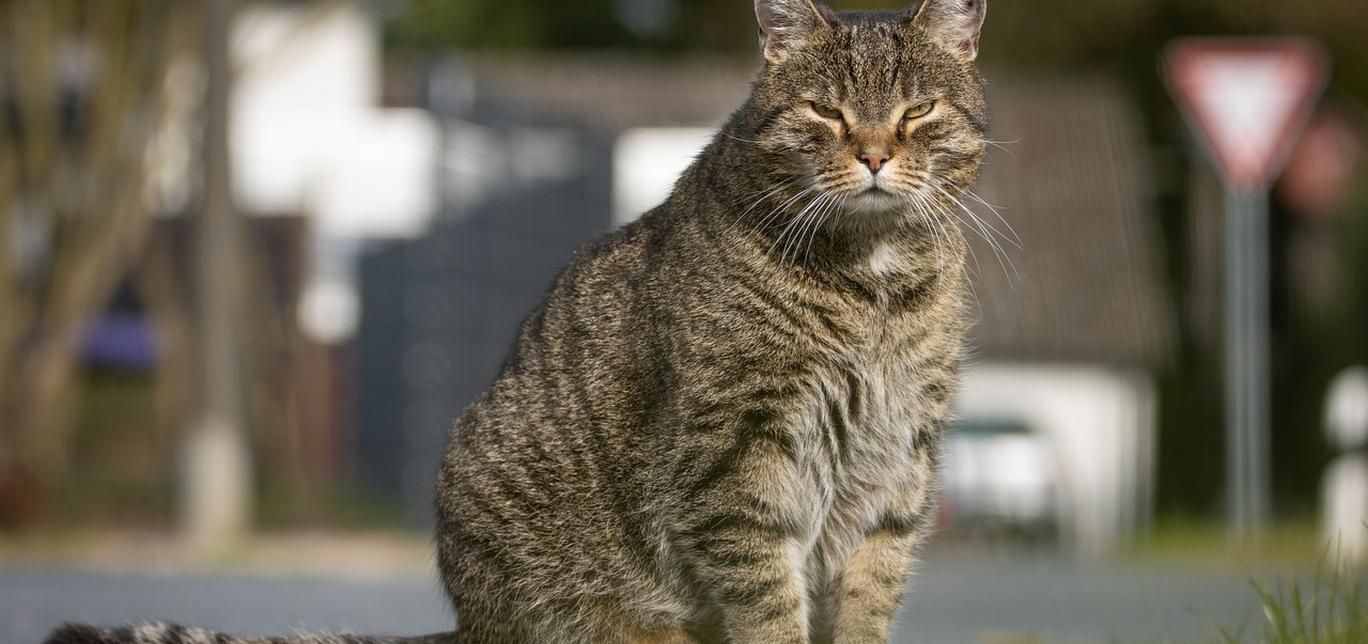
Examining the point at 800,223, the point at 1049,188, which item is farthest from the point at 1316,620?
the point at 1049,188

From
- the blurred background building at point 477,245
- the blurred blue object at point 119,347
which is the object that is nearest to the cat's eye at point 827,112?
the blurred background building at point 477,245

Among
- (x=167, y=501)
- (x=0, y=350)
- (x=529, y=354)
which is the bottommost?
(x=167, y=501)

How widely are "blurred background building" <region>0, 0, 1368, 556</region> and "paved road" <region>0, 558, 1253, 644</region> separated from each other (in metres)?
1.06

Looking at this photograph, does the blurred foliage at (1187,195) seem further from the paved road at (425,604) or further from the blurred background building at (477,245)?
the paved road at (425,604)

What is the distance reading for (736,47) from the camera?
31.8 m

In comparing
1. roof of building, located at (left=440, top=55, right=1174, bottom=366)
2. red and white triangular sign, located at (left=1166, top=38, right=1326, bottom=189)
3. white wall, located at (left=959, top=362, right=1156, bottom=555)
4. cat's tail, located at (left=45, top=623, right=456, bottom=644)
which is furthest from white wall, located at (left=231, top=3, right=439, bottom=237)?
cat's tail, located at (left=45, top=623, right=456, bottom=644)

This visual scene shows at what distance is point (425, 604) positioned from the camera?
31.1 feet

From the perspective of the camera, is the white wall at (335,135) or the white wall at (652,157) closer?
the white wall at (335,135)

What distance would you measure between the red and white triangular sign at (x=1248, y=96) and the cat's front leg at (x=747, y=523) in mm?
7941

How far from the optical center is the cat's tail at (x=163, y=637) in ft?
17.1

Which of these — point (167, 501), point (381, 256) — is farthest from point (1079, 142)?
point (167, 501)

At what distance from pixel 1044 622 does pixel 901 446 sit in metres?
4.02

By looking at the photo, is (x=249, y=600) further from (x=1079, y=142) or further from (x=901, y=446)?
(x=1079, y=142)

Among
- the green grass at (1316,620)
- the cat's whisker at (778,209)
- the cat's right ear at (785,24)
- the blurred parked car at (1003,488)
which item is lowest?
the blurred parked car at (1003,488)
